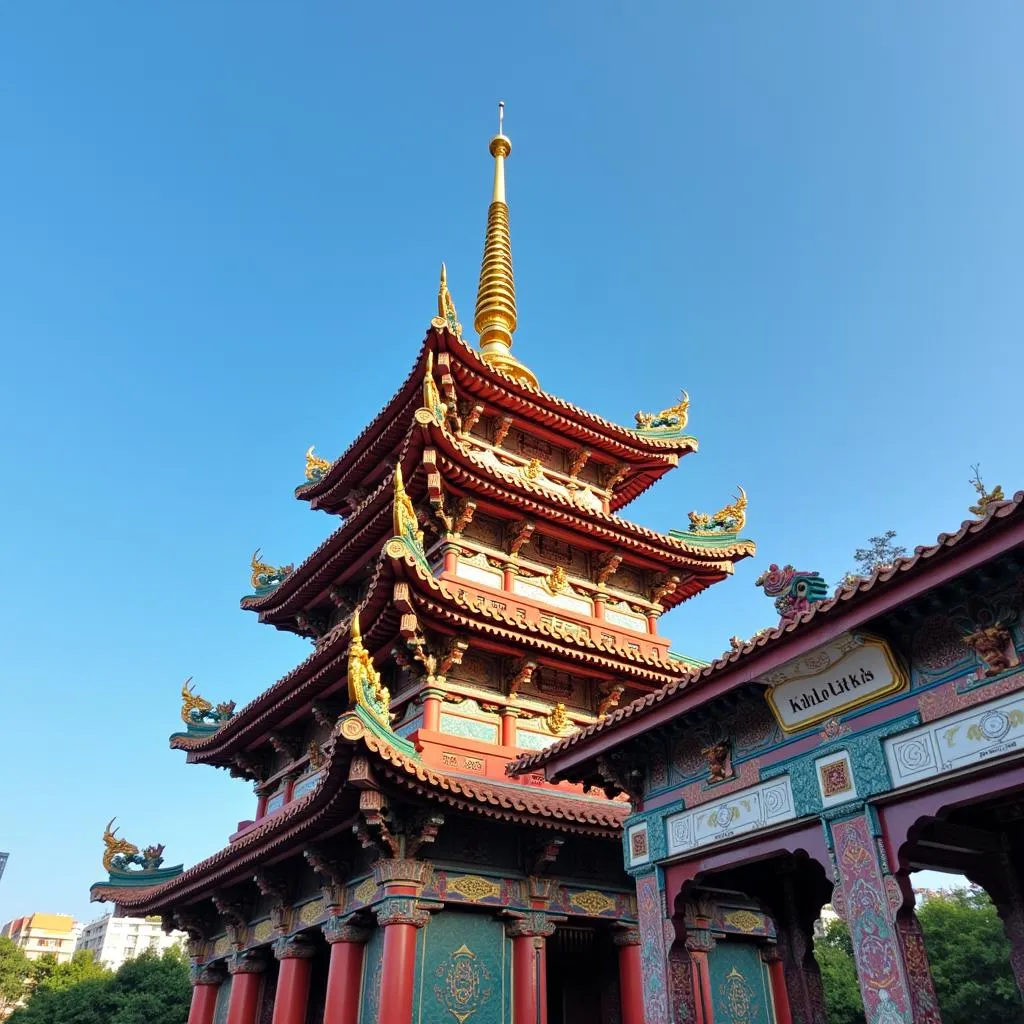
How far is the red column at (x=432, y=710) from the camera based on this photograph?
1530 centimetres

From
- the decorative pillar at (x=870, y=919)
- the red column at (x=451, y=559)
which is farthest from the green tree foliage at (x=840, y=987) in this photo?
the decorative pillar at (x=870, y=919)

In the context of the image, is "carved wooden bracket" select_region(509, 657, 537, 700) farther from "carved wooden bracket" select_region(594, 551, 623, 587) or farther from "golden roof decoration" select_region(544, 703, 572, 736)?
"carved wooden bracket" select_region(594, 551, 623, 587)

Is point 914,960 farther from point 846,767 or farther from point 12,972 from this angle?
point 12,972

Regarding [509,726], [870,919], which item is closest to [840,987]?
[509,726]

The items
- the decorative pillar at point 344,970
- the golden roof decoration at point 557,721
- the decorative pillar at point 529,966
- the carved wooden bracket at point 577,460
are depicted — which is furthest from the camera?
the carved wooden bracket at point 577,460

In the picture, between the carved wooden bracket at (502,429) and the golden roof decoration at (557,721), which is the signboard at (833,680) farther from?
the carved wooden bracket at (502,429)

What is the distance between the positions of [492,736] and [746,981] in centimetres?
Result: 605

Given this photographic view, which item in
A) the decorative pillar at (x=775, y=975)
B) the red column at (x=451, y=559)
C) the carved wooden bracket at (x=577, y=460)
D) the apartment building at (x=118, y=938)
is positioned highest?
the apartment building at (x=118, y=938)

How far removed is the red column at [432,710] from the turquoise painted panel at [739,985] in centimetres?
599

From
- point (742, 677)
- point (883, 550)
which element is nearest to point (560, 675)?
point (742, 677)

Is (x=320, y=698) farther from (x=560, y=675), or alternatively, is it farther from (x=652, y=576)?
(x=652, y=576)

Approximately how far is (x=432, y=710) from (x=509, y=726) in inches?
65.0

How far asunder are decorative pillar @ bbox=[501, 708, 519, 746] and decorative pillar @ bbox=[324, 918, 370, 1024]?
12.9 ft

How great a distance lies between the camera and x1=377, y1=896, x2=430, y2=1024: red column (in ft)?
40.0
